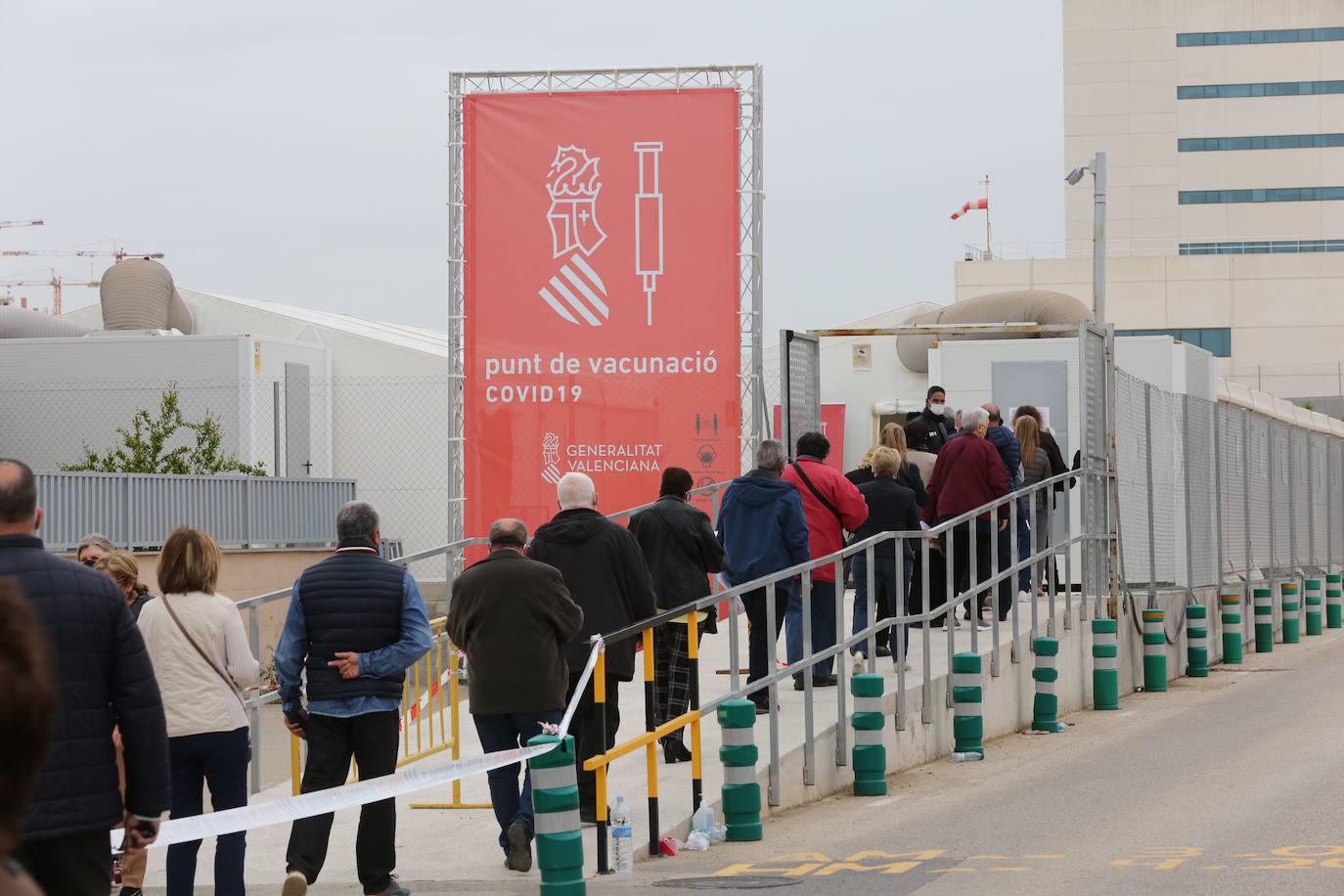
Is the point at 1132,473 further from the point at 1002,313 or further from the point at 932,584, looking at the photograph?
the point at 1002,313

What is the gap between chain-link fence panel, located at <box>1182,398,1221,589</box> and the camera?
1833cm

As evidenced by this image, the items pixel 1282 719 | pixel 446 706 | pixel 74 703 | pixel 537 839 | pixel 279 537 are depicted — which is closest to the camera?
pixel 74 703

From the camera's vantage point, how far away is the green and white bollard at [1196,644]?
57.9 feet

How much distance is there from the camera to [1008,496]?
13781mm

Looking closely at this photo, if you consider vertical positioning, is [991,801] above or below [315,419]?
below

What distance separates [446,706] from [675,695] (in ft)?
16.2

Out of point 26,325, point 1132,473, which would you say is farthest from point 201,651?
point 26,325

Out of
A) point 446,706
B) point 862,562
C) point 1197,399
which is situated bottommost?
point 446,706

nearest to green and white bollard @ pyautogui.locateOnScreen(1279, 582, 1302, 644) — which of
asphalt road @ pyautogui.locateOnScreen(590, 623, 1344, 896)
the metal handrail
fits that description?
the metal handrail

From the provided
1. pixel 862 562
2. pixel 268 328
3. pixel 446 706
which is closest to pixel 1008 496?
pixel 862 562

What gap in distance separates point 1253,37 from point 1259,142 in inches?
187

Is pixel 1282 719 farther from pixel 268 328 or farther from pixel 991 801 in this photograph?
pixel 268 328

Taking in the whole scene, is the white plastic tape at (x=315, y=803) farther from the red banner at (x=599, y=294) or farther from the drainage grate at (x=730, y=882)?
the red banner at (x=599, y=294)

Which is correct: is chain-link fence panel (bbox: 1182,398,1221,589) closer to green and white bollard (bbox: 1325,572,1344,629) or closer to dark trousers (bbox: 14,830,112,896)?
green and white bollard (bbox: 1325,572,1344,629)
